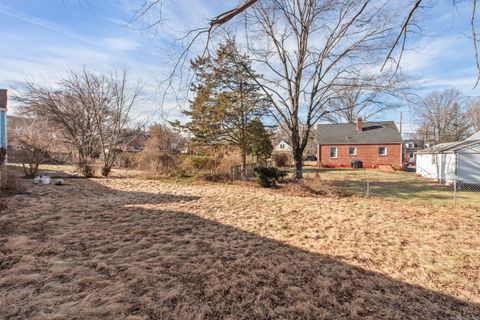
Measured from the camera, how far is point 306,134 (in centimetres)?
1391

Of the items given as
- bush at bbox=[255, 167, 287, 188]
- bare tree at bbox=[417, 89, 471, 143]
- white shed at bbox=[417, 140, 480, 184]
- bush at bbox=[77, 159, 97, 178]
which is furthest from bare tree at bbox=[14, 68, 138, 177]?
bare tree at bbox=[417, 89, 471, 143]

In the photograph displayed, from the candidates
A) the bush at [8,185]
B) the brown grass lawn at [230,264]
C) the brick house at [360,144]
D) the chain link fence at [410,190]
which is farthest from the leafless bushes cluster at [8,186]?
the brick house at [360,144]

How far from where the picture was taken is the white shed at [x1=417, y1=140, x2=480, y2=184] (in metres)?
13.4

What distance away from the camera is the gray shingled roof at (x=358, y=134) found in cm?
2706

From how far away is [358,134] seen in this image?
28.2 metres

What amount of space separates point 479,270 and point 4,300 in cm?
597

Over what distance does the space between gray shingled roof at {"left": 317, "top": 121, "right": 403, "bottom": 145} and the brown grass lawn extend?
2304 centimetres

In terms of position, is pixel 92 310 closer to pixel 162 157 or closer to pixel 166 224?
pixel 166 224

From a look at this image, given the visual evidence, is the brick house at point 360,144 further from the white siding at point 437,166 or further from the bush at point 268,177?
the bush at point 268,177

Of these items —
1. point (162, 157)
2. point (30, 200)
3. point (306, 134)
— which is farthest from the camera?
point (162, 157)

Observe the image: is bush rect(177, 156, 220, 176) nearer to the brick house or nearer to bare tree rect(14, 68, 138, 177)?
bare tree rect(14, 68, 138, 177)

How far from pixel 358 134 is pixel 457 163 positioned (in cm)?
1516

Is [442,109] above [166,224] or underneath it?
above

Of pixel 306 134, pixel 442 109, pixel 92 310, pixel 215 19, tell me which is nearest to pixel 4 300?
pixel 92 310
